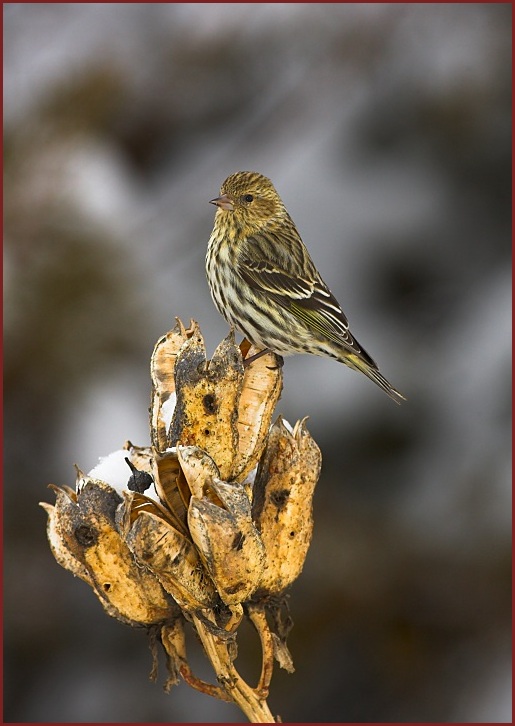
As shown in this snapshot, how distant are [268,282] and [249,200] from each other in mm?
347

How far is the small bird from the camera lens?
3975 millimetres

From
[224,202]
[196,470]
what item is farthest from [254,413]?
[224,202]

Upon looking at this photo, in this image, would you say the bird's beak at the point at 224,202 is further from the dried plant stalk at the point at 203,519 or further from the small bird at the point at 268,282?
the dried plant stalk at the point at 203,519

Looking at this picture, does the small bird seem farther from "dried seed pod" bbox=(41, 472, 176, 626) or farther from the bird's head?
"dried seed pod" bbox=(41, 472, 176, 626)

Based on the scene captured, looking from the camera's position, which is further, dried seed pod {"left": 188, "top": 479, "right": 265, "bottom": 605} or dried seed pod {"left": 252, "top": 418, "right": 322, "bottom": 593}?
dried seed pod {"left": 252, "top": 418, "right": 322, "bottom": 593}

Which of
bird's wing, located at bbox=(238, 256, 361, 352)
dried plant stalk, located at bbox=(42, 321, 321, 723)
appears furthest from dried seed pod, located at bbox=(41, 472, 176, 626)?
bird's wing, located at bbox=(238, 256, 361, 352)

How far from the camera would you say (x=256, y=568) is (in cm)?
235

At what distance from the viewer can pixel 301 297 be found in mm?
4141

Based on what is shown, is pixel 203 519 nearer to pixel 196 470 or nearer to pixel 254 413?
pixel 196 470

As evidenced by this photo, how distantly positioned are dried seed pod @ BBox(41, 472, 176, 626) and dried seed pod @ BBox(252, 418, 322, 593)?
305 millimetres

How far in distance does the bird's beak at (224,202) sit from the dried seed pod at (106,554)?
5.26ft

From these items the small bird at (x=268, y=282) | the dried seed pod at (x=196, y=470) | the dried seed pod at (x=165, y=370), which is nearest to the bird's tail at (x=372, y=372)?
the small bird at (x=268, y=282)

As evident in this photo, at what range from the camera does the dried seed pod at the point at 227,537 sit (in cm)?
227

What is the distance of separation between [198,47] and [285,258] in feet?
4.41
